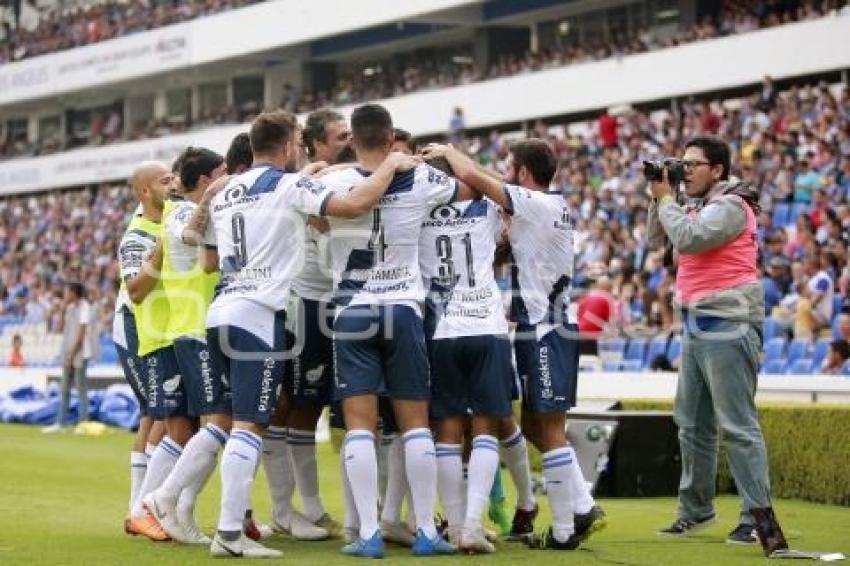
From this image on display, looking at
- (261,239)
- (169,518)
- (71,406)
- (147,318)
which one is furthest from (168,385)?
(71,406)

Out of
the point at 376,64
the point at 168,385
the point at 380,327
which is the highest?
the point at 376,64

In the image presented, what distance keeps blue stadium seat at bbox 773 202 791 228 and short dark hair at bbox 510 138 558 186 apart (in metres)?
13.0

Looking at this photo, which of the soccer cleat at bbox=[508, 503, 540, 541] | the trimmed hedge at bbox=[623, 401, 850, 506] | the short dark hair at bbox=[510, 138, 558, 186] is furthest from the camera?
the trimmed hedge at bbox=[623, 401, 850, 506]

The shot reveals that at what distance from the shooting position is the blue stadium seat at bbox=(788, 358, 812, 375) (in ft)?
58.2

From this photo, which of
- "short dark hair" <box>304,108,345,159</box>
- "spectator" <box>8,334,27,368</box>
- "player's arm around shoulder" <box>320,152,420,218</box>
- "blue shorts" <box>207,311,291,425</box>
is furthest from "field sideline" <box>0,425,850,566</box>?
"spectator" <box>8,334,27,368</box>

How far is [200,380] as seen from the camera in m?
9.45

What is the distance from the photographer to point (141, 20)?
52469 mm

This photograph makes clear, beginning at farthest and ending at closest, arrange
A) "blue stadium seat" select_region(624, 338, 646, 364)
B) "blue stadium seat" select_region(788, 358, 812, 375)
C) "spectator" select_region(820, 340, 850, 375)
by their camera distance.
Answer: "blue stadium seat" select_region(624, 338, 646, 364)
"blue stadium seat" select_region(788, 358, 812, 375)
"spectator" select_region(820, 340, 850, 375)

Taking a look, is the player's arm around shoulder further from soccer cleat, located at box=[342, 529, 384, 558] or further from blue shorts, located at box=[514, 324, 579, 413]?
soccer cleat, located at box=[342, 529, 384, 558]

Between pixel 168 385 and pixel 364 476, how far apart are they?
179 centimetres

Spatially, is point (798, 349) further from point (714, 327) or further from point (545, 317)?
point (545, 317)

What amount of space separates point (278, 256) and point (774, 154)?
15790 mm

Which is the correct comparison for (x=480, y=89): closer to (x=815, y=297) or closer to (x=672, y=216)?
(x=815, y=297)

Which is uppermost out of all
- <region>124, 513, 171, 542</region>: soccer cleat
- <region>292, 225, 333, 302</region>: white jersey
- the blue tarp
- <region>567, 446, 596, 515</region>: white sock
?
<region>292, 225, 333, 302</region>: white jersey
